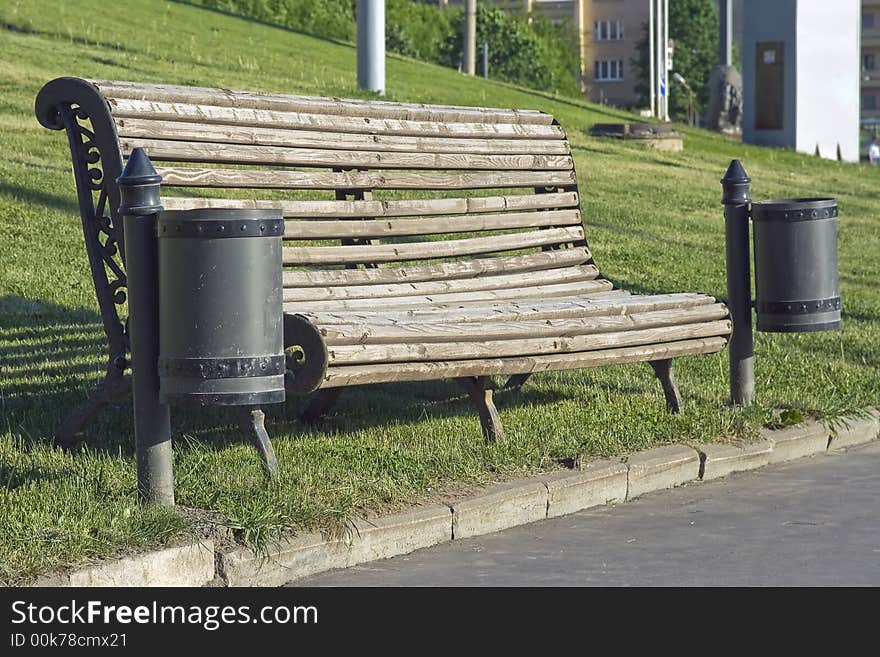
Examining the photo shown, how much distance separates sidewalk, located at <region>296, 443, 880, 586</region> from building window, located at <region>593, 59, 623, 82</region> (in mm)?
101738

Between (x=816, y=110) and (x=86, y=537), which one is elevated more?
(x=816, y=110)

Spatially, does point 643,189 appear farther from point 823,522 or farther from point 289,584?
point 289,584

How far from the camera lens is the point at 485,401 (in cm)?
569

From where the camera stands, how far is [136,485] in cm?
483

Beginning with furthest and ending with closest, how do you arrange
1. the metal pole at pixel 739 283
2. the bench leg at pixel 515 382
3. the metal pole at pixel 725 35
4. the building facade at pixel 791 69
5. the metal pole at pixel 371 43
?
the metal pole at pixel 725 35
the building facade at pixel 791 69
the metal pole at pixel 371 43
the bench leg at pixel 515 382
the metal pole at pixel 739 283

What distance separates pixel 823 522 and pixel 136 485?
222cm

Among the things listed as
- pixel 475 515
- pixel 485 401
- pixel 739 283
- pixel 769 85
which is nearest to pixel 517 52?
pixel 769 85

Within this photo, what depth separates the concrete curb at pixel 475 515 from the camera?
4199mm

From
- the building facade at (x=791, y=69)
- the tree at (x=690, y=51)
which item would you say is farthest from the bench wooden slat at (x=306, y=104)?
the tree at (x=690, y=51)

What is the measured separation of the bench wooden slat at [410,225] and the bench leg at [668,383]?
95 cm

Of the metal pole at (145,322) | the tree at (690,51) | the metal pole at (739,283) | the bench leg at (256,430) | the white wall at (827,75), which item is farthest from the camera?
the tree at (690,51)

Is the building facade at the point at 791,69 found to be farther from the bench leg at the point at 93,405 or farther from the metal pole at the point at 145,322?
the metal pole at the point at 145,322

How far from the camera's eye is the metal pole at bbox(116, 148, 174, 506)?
4.56 m
